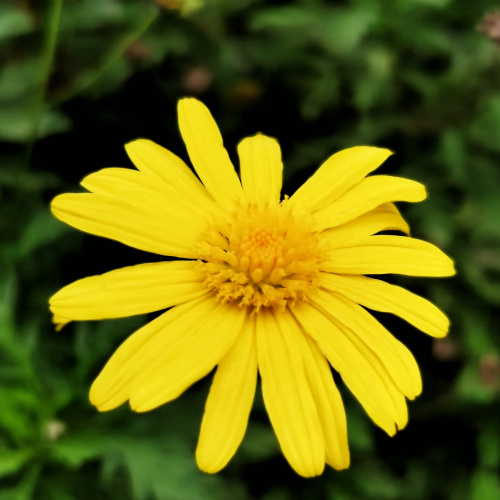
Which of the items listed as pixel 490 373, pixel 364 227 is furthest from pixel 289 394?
pixel 490 373

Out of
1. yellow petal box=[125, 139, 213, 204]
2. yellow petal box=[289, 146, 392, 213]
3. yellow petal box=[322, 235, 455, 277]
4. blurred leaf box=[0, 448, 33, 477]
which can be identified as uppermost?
yellow petal box=[125, 139, 213, 204]

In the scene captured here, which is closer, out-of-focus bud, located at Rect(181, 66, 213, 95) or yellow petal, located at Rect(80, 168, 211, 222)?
yellow petal, located at Rect(80, 168, 211, 222)

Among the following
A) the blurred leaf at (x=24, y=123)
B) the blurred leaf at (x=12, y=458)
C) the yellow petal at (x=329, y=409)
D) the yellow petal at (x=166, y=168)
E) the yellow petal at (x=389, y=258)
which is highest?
the blurred leaf at (x=24, y=123)

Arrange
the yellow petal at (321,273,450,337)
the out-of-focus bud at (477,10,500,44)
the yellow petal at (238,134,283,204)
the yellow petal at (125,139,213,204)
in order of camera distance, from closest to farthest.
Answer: the yellow petal at (321,273,450,337) → the yellow petal at (125,139,213,204) → the yellow petal at (238,134,283,204) → the out-of-focus bud at (477,10,500,44)

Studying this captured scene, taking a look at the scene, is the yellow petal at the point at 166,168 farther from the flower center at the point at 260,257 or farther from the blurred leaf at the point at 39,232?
the blurred leaf at the point at 39,232

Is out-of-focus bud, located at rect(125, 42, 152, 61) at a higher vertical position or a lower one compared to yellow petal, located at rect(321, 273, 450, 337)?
higher

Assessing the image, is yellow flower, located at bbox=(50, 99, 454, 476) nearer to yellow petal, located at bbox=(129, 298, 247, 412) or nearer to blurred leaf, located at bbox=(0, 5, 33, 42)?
yellow petal, located at bbox=(129, 298, 247, 412)

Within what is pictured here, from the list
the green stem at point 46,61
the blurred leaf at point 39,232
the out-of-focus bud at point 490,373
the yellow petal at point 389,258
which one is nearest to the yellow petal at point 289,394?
the yellow petal at point 389,258

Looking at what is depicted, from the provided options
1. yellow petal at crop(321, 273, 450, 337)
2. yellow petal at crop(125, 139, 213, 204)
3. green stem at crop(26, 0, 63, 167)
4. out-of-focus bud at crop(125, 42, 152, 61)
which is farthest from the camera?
out-of-focus bud at crop(125, 42, 152, 61)

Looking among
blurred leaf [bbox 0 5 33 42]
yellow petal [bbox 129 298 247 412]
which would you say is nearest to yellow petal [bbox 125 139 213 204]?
yellow petal [bbox 129 298 247 412]
